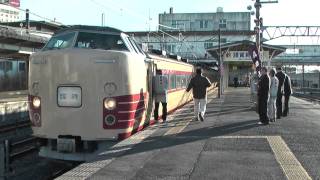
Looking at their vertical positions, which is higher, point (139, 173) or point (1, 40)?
point (1, 40)

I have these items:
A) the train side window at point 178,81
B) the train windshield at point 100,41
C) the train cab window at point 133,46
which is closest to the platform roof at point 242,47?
the train side window at point 178,81

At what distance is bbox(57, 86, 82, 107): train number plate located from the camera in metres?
10.5

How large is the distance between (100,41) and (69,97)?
1.47m

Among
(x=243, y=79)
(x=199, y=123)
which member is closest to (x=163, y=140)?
(x=199, y=123)

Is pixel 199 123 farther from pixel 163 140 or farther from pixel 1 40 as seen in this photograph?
pixel 1 40

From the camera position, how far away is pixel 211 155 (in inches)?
397

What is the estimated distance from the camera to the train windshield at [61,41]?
11.2 meters

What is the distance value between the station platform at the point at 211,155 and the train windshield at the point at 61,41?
2.28 meters

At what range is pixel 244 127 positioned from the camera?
14617 millimetres

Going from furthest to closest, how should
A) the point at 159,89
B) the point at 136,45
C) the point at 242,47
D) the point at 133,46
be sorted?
the point at 242,47, the point at 159,89, the point at 136,45, the point at 133,46

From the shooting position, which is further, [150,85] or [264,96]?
[264,96]

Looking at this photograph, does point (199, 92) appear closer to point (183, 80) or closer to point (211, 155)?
point (183, 80)

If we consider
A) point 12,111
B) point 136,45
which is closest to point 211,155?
point 136,45

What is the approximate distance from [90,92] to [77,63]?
23.2 inches
